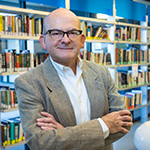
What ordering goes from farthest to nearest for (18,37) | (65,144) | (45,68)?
(18,37)
(45,68)
(65,144)

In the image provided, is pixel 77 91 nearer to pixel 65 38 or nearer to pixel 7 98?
pixel 65 38

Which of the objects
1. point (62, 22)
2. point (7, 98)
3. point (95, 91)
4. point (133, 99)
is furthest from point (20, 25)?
point (133, 99)

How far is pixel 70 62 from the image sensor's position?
1428 mm

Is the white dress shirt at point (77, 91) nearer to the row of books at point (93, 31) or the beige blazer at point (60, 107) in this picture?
the beige blazer at point (60, 107)

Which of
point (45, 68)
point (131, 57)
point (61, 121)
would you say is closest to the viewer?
point (61, 121)

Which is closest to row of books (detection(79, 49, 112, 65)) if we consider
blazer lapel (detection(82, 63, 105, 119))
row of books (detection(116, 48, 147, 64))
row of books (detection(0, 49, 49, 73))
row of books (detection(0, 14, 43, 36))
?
row of books (detection(116, 48, 147, 64))

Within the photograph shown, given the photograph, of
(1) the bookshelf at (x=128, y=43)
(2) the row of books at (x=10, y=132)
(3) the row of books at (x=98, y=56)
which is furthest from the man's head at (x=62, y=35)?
(1) the bookshelf at (x=128, y=43)

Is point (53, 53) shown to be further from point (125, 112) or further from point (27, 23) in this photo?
point (27, 23)

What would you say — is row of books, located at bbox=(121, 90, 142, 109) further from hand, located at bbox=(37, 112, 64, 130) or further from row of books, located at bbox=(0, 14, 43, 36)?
hand, located at bbox=(37, 112, 64, 130)

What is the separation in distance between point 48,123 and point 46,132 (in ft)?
0.23

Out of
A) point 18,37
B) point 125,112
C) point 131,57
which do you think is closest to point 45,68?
point 125,112

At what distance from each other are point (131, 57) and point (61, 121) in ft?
13.1

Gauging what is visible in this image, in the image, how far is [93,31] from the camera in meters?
4.05

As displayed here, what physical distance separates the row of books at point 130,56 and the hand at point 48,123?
11.3ft
